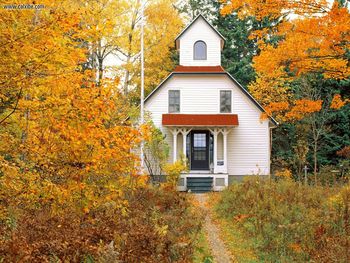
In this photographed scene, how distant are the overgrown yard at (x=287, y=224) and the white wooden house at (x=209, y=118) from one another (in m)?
10.7

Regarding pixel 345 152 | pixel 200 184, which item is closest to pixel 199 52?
pixel 200 184

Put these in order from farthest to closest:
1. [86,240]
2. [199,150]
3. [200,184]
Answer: [199,150] → [200,184] → [86,240]

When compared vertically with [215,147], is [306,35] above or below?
above

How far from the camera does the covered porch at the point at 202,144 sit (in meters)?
25.4

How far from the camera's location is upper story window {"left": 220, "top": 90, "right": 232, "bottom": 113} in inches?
1057

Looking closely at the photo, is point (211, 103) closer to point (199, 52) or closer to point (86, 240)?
point (199, 52)

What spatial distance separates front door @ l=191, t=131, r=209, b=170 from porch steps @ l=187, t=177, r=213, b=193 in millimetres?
2105

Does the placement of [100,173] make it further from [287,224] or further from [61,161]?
[287,224]

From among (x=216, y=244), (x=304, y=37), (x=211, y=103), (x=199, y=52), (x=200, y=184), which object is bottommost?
(x=216, y=244)

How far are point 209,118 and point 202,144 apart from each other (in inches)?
84.4

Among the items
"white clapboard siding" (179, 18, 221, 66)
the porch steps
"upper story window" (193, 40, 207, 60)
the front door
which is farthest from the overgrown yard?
"upper story window" (193, 40, 207, 60)

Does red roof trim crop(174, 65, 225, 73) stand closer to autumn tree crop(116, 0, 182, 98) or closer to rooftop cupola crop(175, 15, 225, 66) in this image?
rooftop cupola crop(175, 15, 225, 66)

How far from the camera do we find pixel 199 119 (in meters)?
26.2

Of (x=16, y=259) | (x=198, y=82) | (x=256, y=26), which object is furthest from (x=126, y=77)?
(x=16, y=259)
